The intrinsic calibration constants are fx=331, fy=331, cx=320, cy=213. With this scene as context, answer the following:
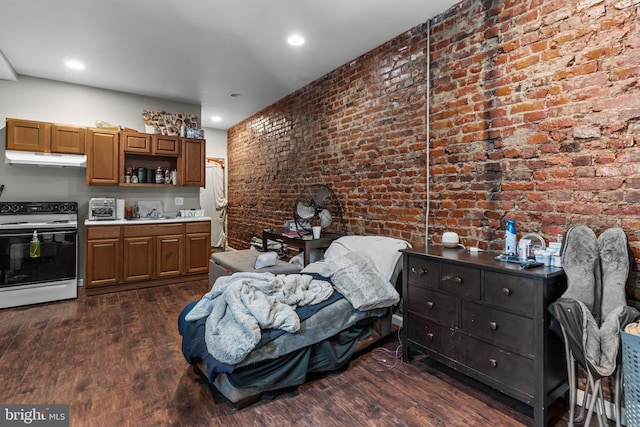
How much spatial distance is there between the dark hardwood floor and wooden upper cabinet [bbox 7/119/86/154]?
2.02 metres

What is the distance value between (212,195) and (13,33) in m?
4.28

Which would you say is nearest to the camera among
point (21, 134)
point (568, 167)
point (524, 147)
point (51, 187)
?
point (568, 167)

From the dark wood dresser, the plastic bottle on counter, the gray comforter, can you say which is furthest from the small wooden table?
the plastic bottle on counter

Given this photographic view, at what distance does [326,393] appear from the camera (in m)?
1.99

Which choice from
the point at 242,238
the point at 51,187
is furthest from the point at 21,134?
the point at 242,238

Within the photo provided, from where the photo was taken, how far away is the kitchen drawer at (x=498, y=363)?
1.68m

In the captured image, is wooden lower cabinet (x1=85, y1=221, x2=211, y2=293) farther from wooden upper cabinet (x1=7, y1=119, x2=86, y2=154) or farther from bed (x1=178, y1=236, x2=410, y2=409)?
bed (x1=178, y1=236, x2=410, y2=409)

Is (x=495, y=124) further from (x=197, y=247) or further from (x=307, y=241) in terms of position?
(x=197, y=247)

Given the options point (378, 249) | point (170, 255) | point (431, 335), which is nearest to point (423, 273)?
point (431, 335)

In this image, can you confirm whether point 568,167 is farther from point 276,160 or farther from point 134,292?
point 134,292

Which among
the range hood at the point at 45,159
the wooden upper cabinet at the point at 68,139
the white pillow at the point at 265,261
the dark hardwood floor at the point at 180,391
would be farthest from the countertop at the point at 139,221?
the white pillow at the point at 265,261

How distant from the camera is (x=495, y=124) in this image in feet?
7.55

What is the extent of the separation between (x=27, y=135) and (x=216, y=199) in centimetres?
356

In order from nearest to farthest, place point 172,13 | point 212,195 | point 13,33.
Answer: point 172,13
point 13,33
point 212,195
